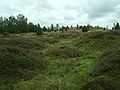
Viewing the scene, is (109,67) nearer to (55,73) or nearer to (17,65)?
(55,73)

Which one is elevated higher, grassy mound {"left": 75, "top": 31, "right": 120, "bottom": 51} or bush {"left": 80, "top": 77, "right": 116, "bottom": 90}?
grassy mound {"left": 75, "top": 31, "right": 120, "bottom": 51}

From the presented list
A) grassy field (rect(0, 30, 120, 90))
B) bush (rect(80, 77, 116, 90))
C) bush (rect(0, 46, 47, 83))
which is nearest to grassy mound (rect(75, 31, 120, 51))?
grassy field (rect(0, 30, 120, 90))

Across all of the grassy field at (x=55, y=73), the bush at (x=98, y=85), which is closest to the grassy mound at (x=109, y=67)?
the grassy field at (x=55, y=73)

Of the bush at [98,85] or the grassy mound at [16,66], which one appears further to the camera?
the grassy mound at [16,66]

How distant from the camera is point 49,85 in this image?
1552 cm

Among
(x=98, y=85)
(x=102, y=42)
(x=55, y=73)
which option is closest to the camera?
(x=98, y=85)

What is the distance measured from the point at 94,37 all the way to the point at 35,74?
18088 millimetres

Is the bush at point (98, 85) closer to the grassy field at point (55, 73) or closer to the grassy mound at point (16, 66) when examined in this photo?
the grassy field at point (55, 73)

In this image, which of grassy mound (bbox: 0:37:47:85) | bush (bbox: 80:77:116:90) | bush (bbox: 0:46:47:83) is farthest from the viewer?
bush (bbox: 0:46:47:83)

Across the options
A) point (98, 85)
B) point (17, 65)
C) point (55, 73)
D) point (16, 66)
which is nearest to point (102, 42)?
point (55, 73)

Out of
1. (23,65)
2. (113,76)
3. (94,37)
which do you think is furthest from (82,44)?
(113,76)

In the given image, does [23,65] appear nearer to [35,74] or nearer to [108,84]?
[35,74]

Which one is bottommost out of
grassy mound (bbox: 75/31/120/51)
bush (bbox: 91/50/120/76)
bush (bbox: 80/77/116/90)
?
bush (bbox: 80/77/116/90)

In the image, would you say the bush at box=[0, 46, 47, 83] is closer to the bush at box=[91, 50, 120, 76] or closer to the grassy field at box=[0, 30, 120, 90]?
the grassy field at box=[0, 30, 120, 90]
